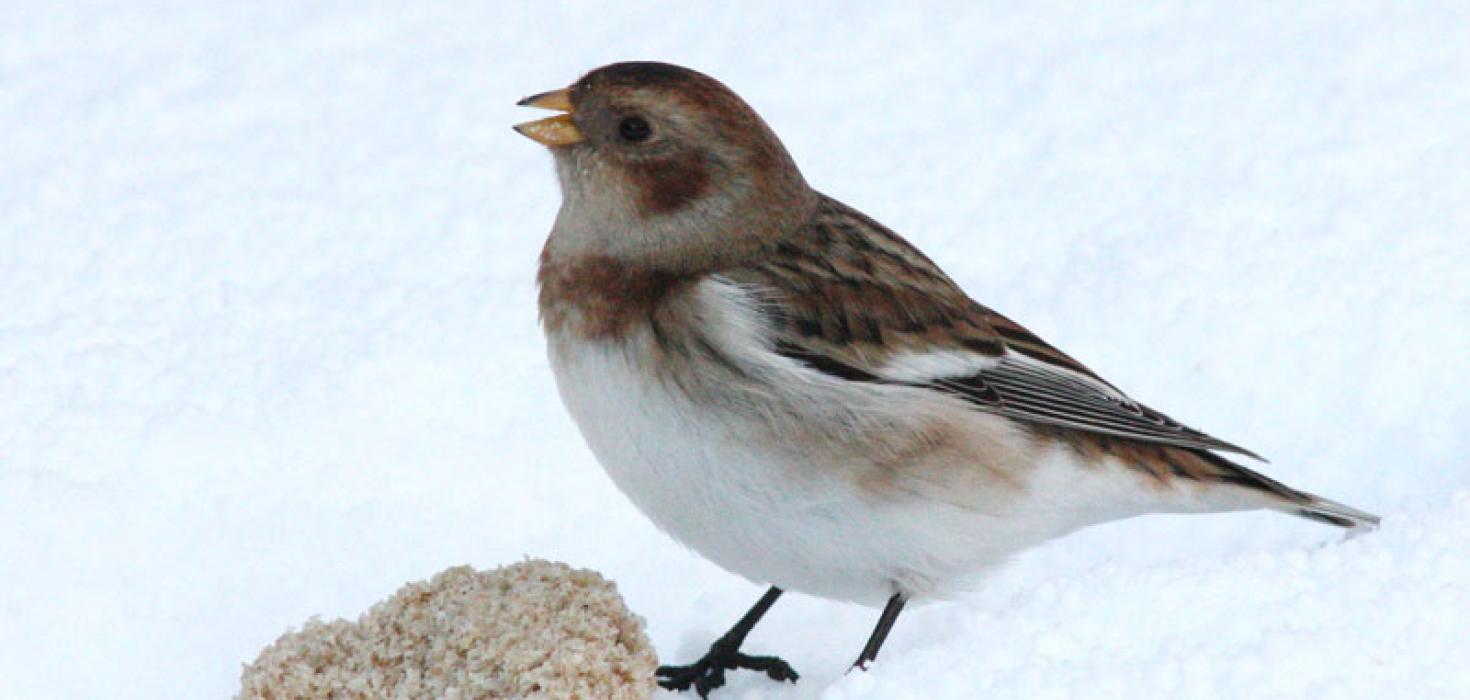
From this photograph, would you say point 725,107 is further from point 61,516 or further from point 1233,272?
point 1233,272

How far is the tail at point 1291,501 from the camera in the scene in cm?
373

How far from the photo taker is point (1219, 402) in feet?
15.1

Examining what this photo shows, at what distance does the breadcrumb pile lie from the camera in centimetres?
330

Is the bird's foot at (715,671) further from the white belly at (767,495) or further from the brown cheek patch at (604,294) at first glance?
the brown cheek patch at (604,294)

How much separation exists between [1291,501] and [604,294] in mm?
1429

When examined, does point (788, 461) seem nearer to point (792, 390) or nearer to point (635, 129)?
point (792, 390)

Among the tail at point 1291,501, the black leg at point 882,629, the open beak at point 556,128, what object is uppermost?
the open beak at point 556,128

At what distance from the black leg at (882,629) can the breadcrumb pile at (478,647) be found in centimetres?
44

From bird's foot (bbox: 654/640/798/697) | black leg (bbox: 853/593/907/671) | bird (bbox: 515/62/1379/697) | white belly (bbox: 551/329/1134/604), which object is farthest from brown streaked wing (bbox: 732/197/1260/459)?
bird's foot (bbox: 654/640/798/697)

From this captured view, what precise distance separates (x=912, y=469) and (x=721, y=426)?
0.36 meters

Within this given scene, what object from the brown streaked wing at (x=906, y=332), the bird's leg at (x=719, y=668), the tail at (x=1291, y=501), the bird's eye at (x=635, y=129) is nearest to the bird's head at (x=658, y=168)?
the bird's eye at (x=635, y=129)

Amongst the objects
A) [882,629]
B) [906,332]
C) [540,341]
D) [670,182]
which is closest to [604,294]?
[670,182]

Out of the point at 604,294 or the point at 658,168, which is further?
the point at 658,168

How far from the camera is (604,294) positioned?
136 inches
